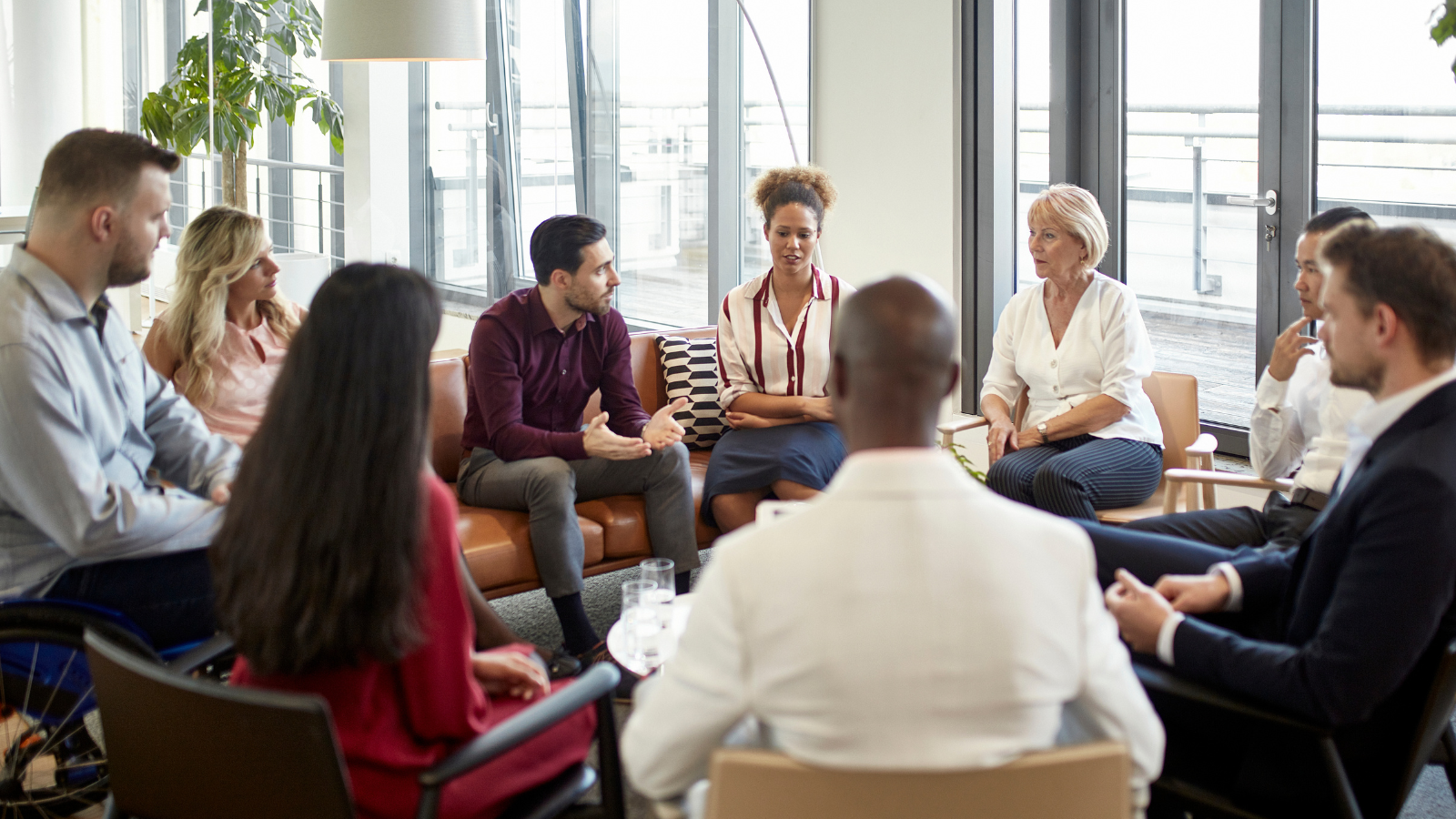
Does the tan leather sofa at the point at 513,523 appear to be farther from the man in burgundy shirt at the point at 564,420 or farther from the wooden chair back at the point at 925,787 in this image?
the wooden chair back at the point at 925,787

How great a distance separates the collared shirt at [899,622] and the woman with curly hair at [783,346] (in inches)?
95.6

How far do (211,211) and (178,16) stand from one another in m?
1.96

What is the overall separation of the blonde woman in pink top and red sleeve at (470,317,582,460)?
579 millimetres

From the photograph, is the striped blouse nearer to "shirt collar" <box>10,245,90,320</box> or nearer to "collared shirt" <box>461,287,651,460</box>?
"collared shirt" <box>461,287,651,460</box>

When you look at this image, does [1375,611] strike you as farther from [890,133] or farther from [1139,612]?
[890,133]

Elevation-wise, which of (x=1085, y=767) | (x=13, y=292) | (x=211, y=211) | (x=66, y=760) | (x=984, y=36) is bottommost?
(x=66, y=760)

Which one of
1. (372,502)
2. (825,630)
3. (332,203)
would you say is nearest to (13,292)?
(372,502)

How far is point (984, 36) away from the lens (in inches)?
196

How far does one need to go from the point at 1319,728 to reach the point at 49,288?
7.73 feet

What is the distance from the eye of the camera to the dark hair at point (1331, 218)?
9.78ft

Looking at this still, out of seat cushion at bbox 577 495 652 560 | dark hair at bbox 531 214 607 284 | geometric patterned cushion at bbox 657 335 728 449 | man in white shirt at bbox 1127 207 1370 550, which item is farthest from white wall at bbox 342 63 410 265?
man in white shirt at bbox 1127 207 1370 550

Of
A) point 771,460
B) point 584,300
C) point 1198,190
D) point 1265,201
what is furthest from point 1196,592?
point 1198,190

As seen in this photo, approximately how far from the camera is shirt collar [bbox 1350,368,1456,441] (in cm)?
180

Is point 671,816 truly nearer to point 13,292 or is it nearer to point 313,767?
point 313,767
